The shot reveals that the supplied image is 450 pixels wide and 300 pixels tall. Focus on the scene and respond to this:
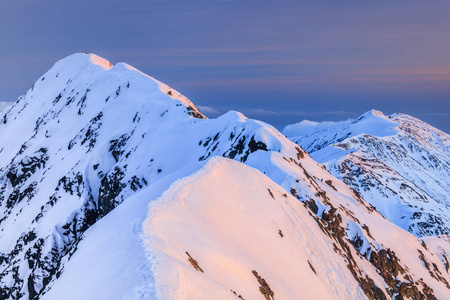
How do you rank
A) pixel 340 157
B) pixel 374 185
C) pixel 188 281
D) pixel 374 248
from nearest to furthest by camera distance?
pixel 188 281
pixel 374 248
pixel 374 185
pixel 340 157

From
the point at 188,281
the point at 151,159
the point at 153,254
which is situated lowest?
the point at 188,281

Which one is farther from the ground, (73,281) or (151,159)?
(151,159)

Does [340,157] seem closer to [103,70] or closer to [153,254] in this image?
[103,70]

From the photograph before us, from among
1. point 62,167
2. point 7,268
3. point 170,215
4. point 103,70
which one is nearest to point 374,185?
point 103,70

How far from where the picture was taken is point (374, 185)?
169 metres

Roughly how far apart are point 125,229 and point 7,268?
57.5 meters

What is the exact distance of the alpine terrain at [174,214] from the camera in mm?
22734

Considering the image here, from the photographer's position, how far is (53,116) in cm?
11425

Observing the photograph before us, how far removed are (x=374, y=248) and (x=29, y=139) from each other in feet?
324

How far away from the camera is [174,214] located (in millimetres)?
27062

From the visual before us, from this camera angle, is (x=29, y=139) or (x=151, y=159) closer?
(x=151, y=159)

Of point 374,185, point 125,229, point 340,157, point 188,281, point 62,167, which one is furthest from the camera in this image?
point 340,157

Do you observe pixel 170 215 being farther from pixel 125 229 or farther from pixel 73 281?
pixel 73 281

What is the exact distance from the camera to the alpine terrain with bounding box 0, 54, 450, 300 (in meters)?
22.7
